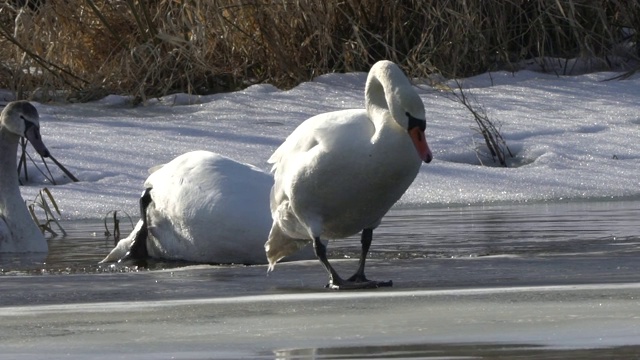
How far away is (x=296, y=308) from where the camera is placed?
4.86 metres

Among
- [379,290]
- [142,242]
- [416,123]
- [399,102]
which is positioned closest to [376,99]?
[399,102]

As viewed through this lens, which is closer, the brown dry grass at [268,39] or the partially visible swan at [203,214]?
the partially visible swan at [203,214]

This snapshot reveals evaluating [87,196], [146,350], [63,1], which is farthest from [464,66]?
[146,350]

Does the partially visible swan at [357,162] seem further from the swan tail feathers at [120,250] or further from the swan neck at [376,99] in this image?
the swan tail feathers at [120,250]

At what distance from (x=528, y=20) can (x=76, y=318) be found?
9.78 meters

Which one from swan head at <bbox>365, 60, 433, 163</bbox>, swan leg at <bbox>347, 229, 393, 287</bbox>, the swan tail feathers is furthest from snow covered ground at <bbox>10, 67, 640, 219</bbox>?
swan head at <bbox>365, 60, 433, 163</bbox>

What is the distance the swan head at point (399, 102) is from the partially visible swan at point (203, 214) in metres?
1.44

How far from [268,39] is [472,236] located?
6237 mm

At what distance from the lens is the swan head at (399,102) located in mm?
5633

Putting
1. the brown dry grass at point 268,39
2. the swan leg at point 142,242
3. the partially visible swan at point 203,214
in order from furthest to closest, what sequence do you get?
the brown dry grass at point 268,39
the swan leg at point 142,242
the partially visible swan at point 203,214

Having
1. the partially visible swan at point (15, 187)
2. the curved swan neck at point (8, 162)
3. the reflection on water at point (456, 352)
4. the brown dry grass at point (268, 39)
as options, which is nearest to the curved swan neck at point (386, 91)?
the reflection on water at point (456, 352)

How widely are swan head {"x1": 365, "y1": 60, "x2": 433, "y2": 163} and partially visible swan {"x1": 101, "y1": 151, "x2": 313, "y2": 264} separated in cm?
144

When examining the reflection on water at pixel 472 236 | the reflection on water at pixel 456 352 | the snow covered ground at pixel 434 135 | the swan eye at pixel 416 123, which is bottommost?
the snow covered ground at pixel 434 135

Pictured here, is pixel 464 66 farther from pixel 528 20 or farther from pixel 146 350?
pixel 146 350
